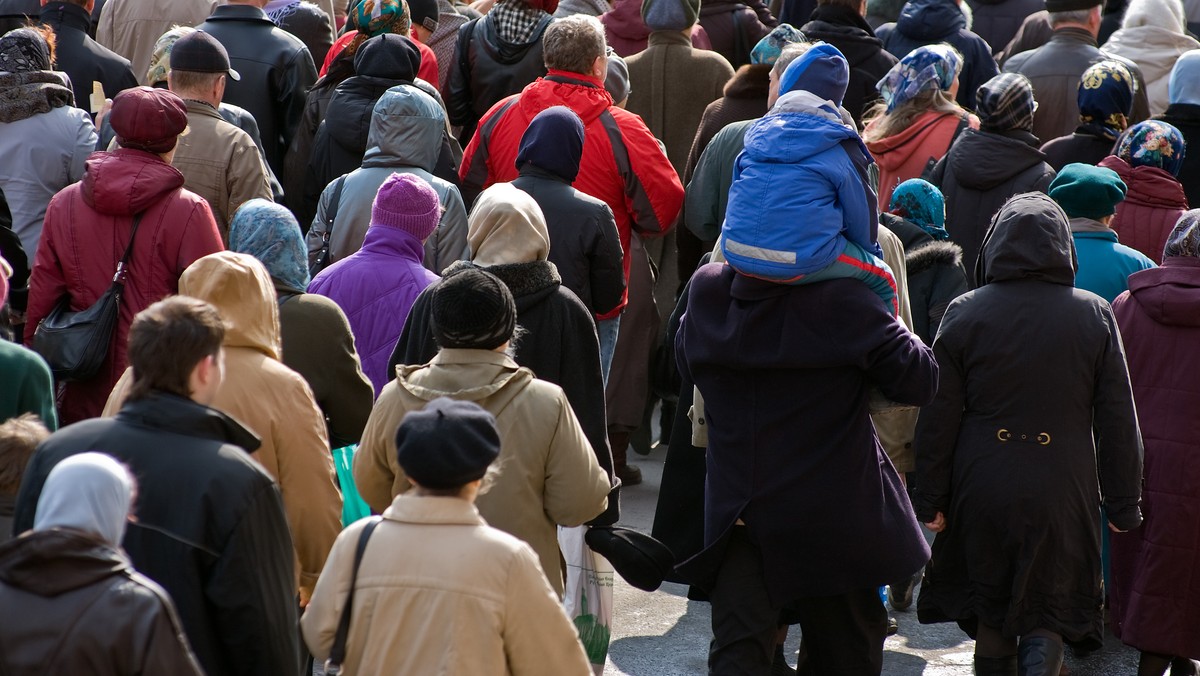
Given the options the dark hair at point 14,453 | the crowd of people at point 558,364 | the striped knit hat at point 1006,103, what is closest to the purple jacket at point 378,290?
the crowd of people at point 558,364

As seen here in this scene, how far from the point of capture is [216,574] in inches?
128

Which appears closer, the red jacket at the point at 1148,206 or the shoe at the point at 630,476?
the red jacket at the point at 1148,206

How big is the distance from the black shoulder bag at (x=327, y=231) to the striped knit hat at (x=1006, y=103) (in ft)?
9.38

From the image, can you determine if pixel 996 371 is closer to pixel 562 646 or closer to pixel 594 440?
pixel 594 440

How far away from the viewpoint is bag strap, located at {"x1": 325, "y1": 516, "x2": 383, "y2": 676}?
10.6 feet

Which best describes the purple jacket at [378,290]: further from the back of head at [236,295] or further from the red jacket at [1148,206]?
the red jacket at [1148,206]

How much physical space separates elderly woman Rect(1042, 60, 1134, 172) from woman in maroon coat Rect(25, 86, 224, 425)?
13.6ft

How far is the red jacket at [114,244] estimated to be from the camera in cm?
530

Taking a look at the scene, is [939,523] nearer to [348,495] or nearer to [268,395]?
[348,495]

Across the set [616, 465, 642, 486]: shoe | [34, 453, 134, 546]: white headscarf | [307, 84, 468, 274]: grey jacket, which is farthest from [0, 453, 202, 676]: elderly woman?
[616, 465, 642, 486]: shoe

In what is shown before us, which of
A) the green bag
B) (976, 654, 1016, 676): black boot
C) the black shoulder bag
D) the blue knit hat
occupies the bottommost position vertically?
(976, 654, 1016, 676): black boot

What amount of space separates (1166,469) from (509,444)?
2656 mm

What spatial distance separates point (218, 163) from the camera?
622 centimetres

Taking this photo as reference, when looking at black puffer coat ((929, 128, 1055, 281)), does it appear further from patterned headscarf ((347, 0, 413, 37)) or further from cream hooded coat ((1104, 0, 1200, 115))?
patterned headscarf ((347, 0, 413, 37))
